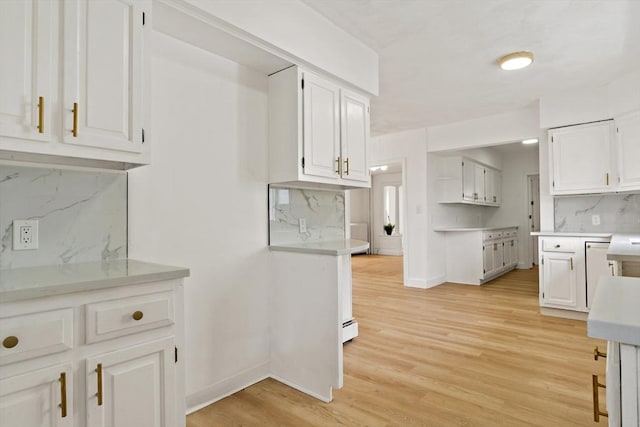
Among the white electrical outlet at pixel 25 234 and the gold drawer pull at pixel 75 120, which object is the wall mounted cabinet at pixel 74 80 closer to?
the gold drawer pull at pixel 75 120

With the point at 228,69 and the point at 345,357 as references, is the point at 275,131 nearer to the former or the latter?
the point at 228,69

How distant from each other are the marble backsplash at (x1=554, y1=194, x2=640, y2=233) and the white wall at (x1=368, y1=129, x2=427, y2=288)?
1.73 m

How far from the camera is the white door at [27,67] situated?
3.92ft

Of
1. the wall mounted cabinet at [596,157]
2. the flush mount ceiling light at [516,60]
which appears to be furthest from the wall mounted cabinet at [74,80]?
the wall mounted cabinet at [596,157]

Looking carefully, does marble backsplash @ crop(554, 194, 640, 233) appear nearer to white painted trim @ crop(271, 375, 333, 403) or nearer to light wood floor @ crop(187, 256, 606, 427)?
light wood floor @ crop(187, 256, 606, 427)

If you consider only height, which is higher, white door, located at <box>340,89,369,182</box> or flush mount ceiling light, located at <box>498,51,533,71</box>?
flush mount ceiling light, located at <box>498,51,533,71</box>

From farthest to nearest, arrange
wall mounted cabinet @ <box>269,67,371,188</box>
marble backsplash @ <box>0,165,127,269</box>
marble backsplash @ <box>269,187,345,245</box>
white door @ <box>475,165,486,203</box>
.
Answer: white door @ <box>475,165,486,203</box>
marble backsplash @ <box>269,187,345,245</box>
wall mounted cabinet @ <box>269,67,371,188</box>
marble backsplash @ <box>0,165,127,269</box>

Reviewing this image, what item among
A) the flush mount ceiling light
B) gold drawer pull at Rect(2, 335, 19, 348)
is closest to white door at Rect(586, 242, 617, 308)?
the flush mount ceiling light

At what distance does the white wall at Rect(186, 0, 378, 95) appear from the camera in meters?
1.94

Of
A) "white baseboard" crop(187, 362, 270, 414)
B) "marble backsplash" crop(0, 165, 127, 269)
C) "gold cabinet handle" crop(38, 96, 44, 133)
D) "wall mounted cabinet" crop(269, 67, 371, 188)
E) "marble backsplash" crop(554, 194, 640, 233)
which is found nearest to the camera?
"gold cabinet handle" crop(38, 96, 44, 133)

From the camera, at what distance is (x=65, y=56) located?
4.32ft

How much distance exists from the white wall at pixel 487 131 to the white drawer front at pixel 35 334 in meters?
5.04

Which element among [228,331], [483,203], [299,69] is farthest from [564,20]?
[483,203]

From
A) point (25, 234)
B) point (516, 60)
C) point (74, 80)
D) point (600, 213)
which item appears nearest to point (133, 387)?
point (25, 234)
